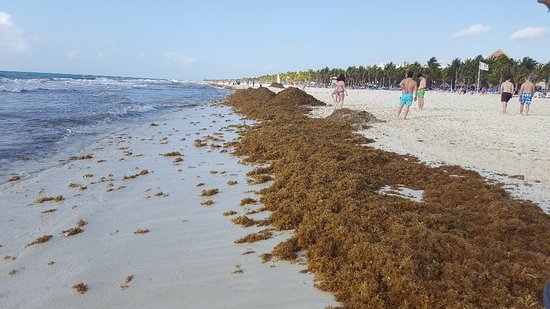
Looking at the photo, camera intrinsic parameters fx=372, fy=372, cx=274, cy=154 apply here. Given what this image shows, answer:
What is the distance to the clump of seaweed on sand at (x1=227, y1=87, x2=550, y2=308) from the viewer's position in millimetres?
2512

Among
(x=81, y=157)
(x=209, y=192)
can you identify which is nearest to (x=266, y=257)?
(x=209, y=192)

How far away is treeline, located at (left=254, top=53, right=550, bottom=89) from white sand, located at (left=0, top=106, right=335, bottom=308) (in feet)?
147

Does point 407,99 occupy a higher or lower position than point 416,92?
lower

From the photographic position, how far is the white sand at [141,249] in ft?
9.10


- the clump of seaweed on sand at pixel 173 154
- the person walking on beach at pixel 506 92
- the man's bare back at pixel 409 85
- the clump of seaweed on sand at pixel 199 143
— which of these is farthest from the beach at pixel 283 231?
the person walking on beach at pixel 506 92

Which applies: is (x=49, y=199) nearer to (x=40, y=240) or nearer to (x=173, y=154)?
(x=40, y=240)

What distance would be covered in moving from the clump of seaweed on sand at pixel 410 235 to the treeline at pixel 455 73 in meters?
42.9

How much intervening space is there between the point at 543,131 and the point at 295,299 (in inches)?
386

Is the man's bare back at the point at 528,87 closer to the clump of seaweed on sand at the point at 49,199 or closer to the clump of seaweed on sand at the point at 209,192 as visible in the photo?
the clump of seaweed on sand at the point at 209,192

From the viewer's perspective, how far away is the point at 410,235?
125 inches

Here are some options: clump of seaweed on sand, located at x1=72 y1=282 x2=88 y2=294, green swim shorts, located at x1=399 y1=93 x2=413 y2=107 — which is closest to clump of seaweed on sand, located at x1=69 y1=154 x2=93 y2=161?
clump of seaweed on sand, located at x1=72 y1=282 x2=88 y2=294

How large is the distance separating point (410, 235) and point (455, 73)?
78.8 m

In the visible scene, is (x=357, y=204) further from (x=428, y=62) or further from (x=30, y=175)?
(x=428, y=62)

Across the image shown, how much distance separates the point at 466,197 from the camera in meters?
4.41
